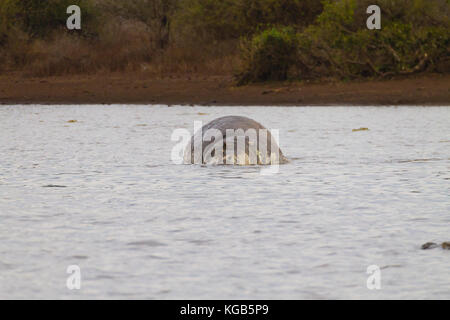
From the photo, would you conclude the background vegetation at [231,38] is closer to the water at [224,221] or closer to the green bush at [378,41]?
the green bush at [378,41]

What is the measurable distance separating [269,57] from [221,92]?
232 cm

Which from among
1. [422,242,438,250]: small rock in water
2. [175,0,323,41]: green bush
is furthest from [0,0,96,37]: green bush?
[422,242,438,250]: small rock in water

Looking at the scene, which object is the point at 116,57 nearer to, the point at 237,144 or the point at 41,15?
the point at 41,15

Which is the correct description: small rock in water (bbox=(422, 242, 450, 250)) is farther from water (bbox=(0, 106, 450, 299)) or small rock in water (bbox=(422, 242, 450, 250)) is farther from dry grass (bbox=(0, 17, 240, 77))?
dry grass (bbox=(0, 17, 240, 77))

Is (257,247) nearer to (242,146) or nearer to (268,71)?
(242,146)

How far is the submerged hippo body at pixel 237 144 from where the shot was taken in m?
12.1

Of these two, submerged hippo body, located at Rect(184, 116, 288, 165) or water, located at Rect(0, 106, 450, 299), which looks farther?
submerged hippo body, located at Rect(184, 116, 288, 165)

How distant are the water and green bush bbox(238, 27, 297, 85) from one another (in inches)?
507

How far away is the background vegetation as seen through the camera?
2855 centimetres

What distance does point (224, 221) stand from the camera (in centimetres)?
821

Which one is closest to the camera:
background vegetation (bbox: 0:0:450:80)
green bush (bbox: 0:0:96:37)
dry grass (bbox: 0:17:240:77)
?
background vegetation (bbox: 0:0:450:80)
